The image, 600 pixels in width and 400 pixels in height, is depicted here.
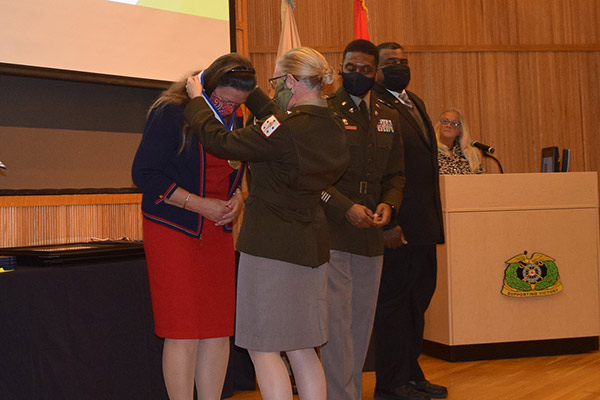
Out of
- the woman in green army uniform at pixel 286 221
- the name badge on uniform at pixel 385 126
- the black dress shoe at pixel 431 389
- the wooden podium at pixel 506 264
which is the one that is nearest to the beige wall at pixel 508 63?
the wooden podium at pixel 506 264

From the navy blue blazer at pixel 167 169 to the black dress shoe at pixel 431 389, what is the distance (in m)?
1.52

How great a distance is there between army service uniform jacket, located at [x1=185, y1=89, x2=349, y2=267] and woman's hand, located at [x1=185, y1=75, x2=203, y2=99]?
2.4 inches

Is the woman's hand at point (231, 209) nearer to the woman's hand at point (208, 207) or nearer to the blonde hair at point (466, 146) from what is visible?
the woman's hand at point (208, 207)

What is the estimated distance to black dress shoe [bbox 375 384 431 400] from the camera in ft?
9.65

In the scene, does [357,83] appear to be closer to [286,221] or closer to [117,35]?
[286,221]

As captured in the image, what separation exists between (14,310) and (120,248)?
21.0 inches

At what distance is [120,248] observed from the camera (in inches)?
110

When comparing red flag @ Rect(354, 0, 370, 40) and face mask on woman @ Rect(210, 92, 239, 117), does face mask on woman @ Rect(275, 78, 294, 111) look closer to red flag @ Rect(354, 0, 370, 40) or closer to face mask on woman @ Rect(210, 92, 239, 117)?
face mask on woman @ Rect(210, 92, 239, 117)

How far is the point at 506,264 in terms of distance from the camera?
388 cm

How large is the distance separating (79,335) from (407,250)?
58.8 inches

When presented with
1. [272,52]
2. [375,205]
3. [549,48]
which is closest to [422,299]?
[375,205]

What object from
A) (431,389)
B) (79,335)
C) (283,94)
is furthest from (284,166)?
(431,389)

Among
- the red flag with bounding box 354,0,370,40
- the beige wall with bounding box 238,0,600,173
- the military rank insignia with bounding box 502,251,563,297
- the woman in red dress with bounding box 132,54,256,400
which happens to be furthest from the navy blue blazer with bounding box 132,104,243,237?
the beige wall with bounding box 238,0,600,173

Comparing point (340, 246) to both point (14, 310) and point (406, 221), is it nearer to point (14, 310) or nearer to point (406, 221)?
point (406, 221)
